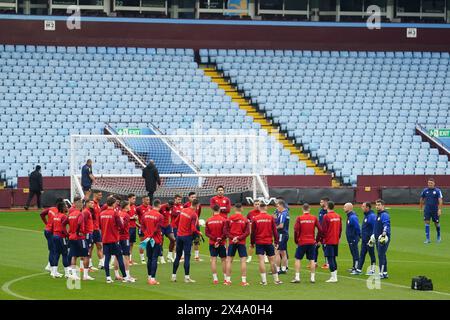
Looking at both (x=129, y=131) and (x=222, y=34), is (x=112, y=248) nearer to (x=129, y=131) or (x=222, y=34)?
(x=129, y=131)

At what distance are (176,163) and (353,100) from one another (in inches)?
463

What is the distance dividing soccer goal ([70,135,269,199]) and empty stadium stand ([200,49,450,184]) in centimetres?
467

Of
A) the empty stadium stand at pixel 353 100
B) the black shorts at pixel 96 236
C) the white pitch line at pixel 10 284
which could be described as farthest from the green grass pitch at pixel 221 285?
the empty stadium stand at pixel 353 100

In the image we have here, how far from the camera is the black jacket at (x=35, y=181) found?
139 feet

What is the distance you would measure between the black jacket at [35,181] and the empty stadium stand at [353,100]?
13.2 meters

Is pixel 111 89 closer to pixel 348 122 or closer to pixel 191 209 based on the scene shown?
pixel 348 122

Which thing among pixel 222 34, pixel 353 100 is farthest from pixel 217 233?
pixel 222 34

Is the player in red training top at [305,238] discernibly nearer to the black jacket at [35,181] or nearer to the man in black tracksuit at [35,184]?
the man in black tracksuit at [35,184]

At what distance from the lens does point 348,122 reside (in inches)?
2042

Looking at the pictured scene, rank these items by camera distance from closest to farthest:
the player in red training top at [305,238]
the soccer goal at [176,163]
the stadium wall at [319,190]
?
1. the player in red training top at [305,238]
2. the soccer goal at [176,163]
3. the stadium wall at [319,190]

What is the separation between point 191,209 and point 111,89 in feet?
82.8

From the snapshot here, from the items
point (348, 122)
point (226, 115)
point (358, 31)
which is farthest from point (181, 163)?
point (358, 31)

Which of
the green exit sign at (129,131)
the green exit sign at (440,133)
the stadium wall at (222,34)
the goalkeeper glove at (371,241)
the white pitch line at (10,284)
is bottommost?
the white pitch line at (10,284)

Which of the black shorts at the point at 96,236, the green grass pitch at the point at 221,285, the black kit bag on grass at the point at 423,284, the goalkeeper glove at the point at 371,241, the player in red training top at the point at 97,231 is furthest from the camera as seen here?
the black shorts at the point at 96,236
